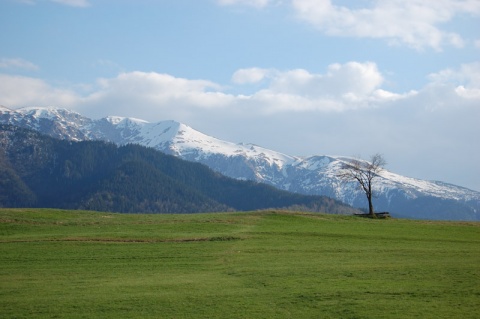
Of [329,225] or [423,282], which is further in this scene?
[329,225]

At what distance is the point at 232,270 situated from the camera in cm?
4156

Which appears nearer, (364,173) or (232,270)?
(232,270)

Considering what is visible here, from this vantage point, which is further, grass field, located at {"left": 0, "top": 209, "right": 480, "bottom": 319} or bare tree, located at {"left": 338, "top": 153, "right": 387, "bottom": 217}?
bare tree, located at {"left": 338, "top": 153, "right": 387, "bottom": 217}

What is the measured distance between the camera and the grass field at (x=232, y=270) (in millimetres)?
29312

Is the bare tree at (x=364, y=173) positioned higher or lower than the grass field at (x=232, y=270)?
higher

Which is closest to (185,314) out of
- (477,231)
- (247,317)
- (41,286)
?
(247,317)

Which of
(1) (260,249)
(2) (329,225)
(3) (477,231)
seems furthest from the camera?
(2) (329,225)

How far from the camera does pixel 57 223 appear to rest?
233ft

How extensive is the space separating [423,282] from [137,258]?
996 inches

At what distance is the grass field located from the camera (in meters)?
29.3

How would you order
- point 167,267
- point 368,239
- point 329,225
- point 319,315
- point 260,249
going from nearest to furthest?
point 319,315 → point 167,267 → point 260,249 → point 368,239 → point 329,225

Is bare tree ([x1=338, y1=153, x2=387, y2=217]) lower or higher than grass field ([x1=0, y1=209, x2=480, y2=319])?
higher

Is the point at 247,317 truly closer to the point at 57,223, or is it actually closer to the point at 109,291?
the point at 109,291

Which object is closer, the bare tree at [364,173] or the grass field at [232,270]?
the grass field at [232,270]
